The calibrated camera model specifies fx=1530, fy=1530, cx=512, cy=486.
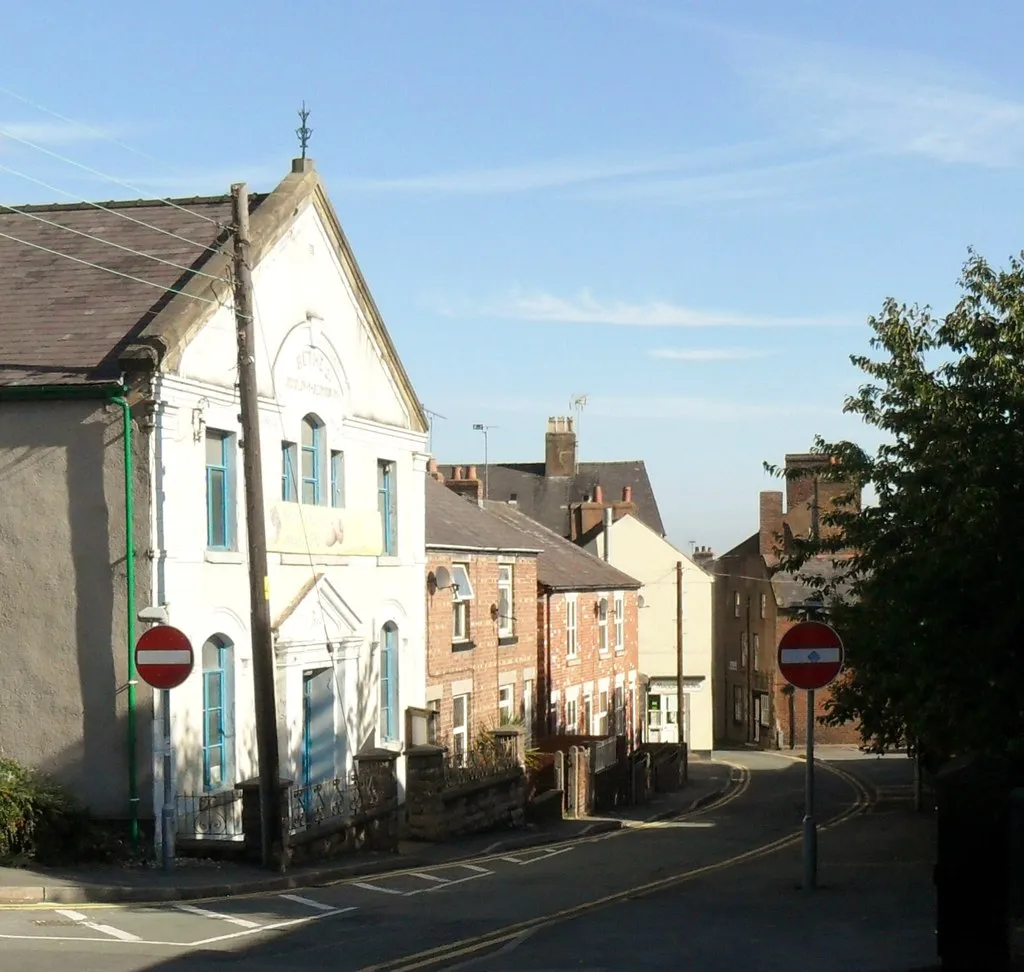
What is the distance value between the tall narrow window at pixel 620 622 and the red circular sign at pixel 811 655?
3372cm

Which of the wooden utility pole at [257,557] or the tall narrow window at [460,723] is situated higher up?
the wooden utility pole at [257,557]

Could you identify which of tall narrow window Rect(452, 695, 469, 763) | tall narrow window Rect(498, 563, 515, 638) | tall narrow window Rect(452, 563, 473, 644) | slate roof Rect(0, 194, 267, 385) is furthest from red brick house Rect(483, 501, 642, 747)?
slate roof Rect(0, 194, 267, 385)

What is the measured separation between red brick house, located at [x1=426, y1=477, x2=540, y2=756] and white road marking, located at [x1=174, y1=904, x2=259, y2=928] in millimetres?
15437

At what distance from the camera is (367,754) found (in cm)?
2308

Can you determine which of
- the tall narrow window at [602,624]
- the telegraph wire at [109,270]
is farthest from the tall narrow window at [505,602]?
the telegraph wire at [109,270]

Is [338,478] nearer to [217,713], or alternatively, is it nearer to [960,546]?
[217,713]

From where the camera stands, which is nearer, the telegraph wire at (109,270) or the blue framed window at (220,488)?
the telegraph wire at (109,270)

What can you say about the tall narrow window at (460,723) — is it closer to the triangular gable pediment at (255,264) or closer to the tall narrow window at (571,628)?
the triangular gable pediment at (255,264)

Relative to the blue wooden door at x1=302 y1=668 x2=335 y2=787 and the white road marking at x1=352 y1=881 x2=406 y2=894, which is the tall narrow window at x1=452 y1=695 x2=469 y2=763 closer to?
the blue wooden door at x1=302 y1=668 x2=335 y2=787

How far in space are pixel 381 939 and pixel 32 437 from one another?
32.0ft

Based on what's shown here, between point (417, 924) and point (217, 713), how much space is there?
8160mm

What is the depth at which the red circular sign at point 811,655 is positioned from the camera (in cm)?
1533

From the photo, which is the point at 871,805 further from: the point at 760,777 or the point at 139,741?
the point at 139,741

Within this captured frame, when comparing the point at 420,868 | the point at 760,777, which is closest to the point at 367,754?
the point at 420,868
